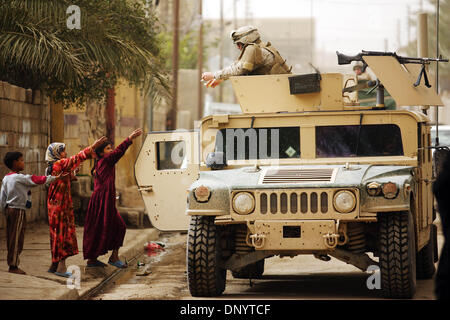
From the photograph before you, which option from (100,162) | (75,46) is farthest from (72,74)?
(100,162)

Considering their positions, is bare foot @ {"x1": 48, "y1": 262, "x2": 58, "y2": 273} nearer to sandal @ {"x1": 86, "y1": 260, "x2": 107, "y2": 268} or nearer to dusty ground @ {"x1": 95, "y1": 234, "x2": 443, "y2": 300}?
dusty ground @ {"x1": 95, "y1": 234, "x2": 443, "y2": 300}

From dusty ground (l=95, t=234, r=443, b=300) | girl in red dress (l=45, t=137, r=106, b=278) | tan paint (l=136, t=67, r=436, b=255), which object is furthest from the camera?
girl in red dress (l=45, t=137, r=106, b=278)

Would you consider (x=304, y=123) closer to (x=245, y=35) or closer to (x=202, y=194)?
(x=245, y=35)

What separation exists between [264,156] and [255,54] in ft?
4.37

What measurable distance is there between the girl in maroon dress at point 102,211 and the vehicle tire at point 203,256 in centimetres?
251

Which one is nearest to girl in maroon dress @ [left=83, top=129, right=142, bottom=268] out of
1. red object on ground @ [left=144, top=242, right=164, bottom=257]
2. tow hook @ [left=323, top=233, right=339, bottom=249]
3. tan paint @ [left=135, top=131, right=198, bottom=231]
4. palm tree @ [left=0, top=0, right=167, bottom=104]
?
tan paint @ [left=135, top=131, right=198, bottom=231]

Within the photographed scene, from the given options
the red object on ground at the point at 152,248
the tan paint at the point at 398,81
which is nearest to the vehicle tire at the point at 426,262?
the tan paint at the point at 398,81

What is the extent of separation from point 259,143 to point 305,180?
139cm

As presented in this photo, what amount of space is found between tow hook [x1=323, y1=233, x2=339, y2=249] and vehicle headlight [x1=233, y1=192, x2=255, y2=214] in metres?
0.76

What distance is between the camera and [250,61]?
10695 millimetres

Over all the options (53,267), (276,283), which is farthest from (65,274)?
(276,283)

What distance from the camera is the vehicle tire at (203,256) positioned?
29.7 feet

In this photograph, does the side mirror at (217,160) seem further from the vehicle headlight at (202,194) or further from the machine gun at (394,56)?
the machine gun at (394,56)

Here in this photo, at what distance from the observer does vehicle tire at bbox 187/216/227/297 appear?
9055mm
